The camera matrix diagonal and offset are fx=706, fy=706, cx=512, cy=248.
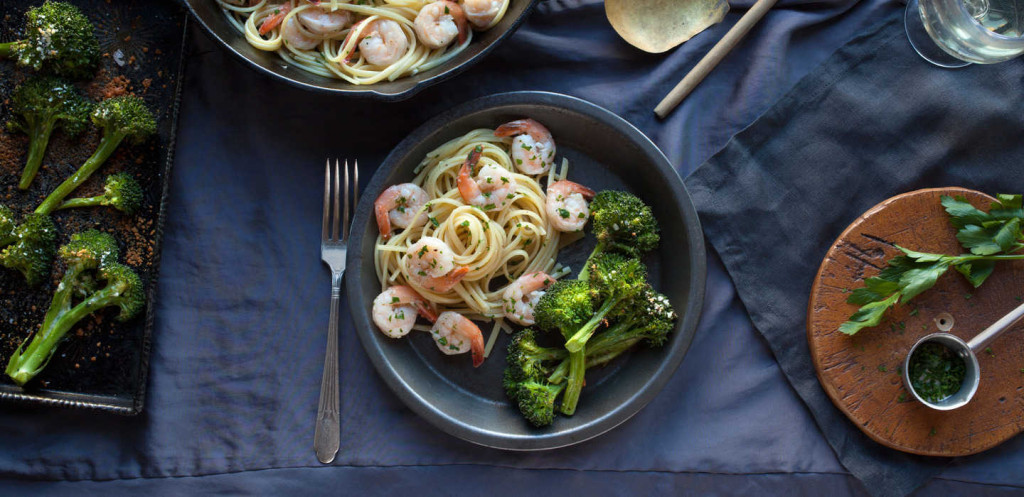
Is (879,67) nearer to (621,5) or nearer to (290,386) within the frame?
(621,5)

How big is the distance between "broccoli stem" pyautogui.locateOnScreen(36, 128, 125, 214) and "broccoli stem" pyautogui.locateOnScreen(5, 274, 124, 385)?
363 mm

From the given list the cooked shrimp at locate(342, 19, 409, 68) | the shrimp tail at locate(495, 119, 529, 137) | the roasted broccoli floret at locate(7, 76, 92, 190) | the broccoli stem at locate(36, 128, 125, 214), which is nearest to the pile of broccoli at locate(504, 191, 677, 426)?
the shrimp tail at locate(495, 119, 529, 137)

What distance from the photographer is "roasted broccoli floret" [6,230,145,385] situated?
3068mm

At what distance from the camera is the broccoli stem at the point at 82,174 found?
10.5 feet

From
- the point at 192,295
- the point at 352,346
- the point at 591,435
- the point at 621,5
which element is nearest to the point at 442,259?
the point at 352,346

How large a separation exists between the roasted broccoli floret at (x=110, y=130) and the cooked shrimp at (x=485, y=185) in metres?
1.45

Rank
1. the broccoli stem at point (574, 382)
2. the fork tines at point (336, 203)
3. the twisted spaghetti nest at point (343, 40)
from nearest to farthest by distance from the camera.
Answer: the broccoli stem at point (574, 382) < the twisted spaghetti nest at point (343, 40) < the fork tines at point (336, 203)

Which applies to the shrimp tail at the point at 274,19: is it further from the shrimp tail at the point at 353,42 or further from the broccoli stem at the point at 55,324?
the broccoli stem at the point at 55,324

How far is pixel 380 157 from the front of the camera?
340cm

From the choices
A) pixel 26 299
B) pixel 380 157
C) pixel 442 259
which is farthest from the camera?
pixel 380 157

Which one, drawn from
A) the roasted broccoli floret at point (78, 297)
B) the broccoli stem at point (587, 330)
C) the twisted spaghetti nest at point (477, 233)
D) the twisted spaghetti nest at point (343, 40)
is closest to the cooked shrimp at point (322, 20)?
the twisted spaghetti nest at point (343, 40)

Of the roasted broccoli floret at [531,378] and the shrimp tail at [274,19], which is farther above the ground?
the shrimp tail at [274,19]

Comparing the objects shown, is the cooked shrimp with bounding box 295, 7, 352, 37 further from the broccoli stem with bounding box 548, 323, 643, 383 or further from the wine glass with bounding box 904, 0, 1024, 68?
the wine glass with bounding box 904, 0, 1024, 68

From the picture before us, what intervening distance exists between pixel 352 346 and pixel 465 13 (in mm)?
1604
